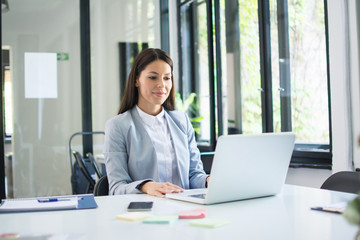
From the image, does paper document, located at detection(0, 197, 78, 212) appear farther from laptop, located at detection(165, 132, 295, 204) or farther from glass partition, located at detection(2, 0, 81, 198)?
glass partition, located at detection(2, 0, 81, 198)

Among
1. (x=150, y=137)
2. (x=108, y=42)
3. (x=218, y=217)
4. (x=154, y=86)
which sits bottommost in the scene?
(x=218, y=217)

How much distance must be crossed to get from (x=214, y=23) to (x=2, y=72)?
7.73 ft

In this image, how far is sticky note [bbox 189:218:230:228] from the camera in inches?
46.5

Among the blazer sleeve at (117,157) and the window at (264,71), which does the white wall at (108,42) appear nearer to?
the window at (264,71)

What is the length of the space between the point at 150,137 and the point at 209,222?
921 millimetres

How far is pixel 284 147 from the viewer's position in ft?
5.15

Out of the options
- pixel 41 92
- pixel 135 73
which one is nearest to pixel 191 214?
pixel 135 73

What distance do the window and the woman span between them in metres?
1.36

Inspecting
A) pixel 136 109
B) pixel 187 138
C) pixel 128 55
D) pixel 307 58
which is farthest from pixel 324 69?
pixel 128 55

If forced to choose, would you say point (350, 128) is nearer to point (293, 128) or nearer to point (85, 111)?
point (293, 128)

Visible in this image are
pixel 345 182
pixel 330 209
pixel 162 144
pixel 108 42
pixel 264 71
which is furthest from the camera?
pixel 108 42

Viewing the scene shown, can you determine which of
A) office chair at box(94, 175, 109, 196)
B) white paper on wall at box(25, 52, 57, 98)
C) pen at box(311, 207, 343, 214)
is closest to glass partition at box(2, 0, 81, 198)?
white paper on wall at box(25, 52, 57, 98)

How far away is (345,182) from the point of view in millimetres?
1862

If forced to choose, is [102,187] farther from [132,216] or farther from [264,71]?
[264,71]
